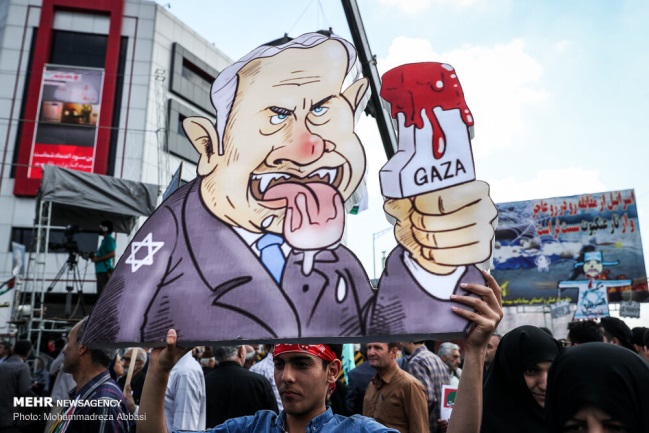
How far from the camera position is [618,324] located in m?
4.39

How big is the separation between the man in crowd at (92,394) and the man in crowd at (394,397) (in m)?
1.82

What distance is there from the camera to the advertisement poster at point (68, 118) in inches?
804

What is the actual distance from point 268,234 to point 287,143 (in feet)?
1.33

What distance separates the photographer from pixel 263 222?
81.7 inches

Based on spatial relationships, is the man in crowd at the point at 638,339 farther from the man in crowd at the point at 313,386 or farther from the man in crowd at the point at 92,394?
the man in crowd at the point at 92,394

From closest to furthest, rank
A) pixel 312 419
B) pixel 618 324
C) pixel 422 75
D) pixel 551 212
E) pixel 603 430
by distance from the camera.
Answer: pixel 603 430 < pixel 312 419 < pixel 422 75 < pixel 618 324 < pixel 551 212

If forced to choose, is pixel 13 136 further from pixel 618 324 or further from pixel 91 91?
pixel 618 324

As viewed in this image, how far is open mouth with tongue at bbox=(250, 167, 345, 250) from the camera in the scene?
198 cm

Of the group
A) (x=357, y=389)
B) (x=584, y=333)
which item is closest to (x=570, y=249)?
(x=584, y=333)

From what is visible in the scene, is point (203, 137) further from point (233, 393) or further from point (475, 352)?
point (233, 393)

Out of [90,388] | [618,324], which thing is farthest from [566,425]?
[618,324]

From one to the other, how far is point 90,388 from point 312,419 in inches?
55.8

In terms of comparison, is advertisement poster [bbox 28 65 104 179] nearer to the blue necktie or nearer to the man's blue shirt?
the blue necktie

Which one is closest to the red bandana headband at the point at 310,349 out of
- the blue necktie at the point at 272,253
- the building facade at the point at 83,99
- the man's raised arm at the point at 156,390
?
the blue necktie at the point at 272,253
